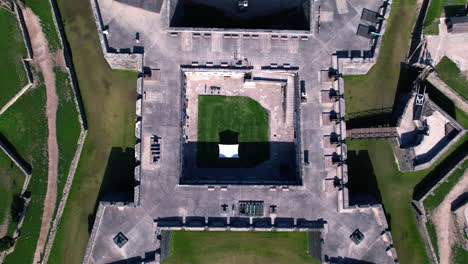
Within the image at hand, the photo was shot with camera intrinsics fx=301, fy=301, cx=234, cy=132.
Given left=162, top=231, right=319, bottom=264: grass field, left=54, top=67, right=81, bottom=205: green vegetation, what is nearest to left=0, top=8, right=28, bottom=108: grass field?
left=54, top=67, right=81, bottom=205: green vegetation

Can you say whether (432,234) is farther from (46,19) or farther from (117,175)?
(46,19)

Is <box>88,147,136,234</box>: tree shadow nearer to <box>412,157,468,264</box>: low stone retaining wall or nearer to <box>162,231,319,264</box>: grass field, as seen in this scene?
<box>162,231,319,264</box>: grass field

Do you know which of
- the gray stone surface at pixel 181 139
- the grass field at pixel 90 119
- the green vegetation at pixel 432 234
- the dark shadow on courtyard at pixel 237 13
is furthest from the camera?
the dark shadow on courtyard at pixel 237 13

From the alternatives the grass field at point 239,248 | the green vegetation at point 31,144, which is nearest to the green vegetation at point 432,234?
the grass field at point 239,248

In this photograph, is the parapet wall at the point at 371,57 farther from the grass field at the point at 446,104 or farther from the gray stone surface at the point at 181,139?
the grass field at the point at 446,104

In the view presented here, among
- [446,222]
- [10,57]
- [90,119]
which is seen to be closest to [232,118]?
[90,119]

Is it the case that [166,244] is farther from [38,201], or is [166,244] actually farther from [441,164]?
[441,164]
